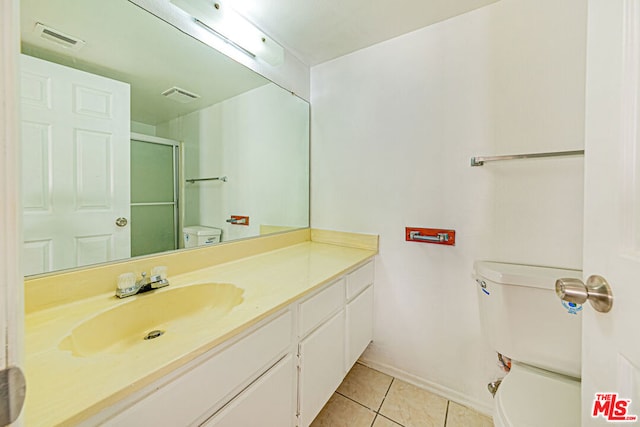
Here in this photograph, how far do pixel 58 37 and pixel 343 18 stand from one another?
4.16 ft

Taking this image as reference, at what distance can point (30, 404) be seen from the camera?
428 millimetres

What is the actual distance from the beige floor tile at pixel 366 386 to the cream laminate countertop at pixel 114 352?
0.83 meters

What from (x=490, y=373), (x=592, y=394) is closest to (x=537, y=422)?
(x=592, y=394)

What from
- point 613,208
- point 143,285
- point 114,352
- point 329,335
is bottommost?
point 329,335

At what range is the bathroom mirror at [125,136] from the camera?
0.82m

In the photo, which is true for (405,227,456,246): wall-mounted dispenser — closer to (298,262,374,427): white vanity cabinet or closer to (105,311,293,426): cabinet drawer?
(298,262,374,427): white vanity cabinet

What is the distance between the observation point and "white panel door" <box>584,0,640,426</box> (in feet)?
1.40

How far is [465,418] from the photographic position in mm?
1293

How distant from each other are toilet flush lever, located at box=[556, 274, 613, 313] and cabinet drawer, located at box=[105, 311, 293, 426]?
774mm

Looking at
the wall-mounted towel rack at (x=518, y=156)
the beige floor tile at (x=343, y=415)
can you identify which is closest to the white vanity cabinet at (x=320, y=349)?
the beige floor tile at (x=343, y=415)

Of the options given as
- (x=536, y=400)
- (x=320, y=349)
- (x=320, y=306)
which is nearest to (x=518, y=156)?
(x=536, y=400)

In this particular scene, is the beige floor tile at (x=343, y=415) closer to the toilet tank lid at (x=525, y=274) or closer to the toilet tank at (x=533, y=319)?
the toilet tank at (x=533, y=319)

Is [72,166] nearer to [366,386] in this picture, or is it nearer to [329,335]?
[329,335]

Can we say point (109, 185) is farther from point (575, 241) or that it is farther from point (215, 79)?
point (575, 241)
